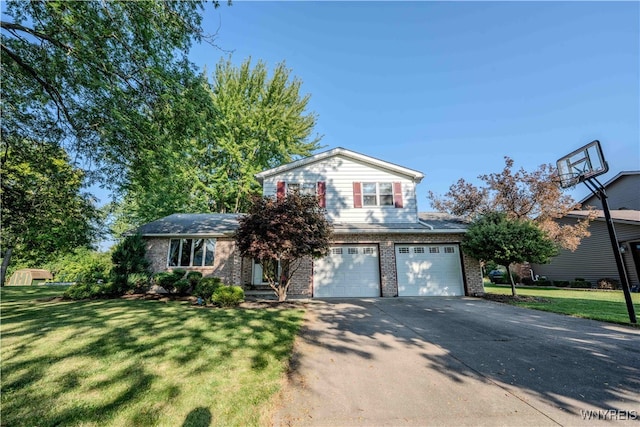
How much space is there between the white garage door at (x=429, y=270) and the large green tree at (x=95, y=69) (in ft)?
36.4

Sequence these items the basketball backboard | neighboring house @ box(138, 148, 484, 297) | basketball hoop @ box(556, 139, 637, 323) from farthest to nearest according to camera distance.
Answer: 1. neighboring house @ box(138, 148, 484, 297)
2. the basketball backboard
3. basketball hoop @ box(556, 139, 637, 323)

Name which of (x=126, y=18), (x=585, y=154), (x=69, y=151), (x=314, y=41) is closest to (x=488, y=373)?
(x=585, y=154)

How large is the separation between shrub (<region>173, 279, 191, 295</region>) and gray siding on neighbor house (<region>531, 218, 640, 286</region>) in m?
25.6

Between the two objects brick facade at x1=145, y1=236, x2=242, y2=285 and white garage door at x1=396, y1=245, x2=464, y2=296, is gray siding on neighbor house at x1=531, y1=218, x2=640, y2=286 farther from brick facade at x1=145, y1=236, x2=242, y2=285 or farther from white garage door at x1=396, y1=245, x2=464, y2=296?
brick facade at x1=145, y1=236, x2=242, y2=285

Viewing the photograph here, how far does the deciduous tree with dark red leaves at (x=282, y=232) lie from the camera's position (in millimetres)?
8836

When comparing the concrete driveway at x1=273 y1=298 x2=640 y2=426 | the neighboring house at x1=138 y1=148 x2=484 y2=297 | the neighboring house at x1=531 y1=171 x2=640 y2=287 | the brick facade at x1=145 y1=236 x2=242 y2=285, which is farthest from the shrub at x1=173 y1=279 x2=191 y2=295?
the neighboring house at x1=531 y1=171 x2=640 y2=287

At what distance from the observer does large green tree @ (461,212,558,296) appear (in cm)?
1047

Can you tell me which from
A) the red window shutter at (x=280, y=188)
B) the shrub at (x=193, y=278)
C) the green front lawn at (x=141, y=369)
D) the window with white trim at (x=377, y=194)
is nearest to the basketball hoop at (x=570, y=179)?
the window with white trim at (x=377, y=194)

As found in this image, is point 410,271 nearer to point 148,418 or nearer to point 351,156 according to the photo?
point 351,156

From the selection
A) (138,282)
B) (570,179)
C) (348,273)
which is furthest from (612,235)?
(138,282)

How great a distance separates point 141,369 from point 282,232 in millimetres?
5566

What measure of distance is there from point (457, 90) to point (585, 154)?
22.1 ft

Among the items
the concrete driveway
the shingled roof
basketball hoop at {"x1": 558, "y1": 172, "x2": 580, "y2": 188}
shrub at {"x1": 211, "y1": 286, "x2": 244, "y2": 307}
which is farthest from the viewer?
the shingled roof

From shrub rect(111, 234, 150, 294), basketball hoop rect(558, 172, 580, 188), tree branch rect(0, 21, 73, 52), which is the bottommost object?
shrub rect(111, 234, 150, 294)
